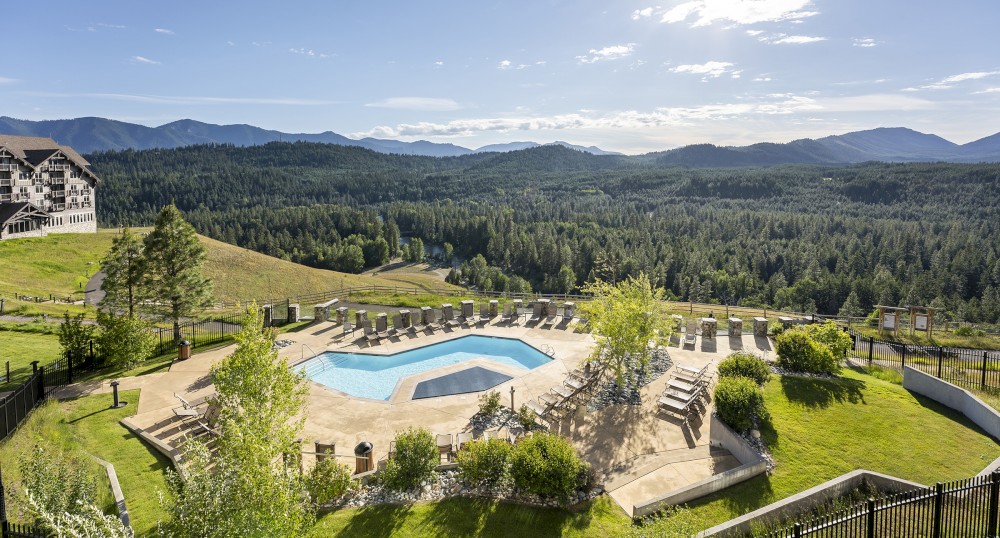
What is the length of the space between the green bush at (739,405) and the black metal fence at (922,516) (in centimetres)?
393

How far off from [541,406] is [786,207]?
570 feet

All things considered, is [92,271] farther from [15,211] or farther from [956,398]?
A: [956,398]

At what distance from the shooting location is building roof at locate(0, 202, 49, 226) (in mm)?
50656

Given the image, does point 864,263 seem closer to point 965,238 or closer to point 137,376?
point 965,238

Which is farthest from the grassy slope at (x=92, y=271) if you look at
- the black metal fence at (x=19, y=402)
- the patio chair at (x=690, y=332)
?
the patio chair at (x=690, y=332)

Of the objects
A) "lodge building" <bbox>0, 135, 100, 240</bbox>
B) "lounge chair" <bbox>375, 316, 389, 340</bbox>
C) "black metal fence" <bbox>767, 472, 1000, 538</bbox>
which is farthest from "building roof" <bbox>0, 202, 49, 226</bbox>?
"black metal fence" <bbox>767, 472, 1000, 538</bbox>

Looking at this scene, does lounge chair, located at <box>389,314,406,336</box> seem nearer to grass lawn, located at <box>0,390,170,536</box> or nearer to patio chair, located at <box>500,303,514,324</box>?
patio chair, located at <box>500,303,514,324</box>

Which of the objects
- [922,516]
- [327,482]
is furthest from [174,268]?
[922,516]

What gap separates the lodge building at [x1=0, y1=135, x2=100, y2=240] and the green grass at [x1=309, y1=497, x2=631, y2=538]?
202 feet

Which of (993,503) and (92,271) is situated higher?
(993,503)

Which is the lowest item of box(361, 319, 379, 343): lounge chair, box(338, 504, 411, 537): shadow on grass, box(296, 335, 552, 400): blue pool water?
box(338, 504, 411, 537): shadow on grass

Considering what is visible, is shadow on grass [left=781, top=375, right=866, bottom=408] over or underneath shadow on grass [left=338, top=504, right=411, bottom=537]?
over

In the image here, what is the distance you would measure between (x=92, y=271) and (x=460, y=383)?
4727cm

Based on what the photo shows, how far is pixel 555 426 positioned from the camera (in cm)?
1492
